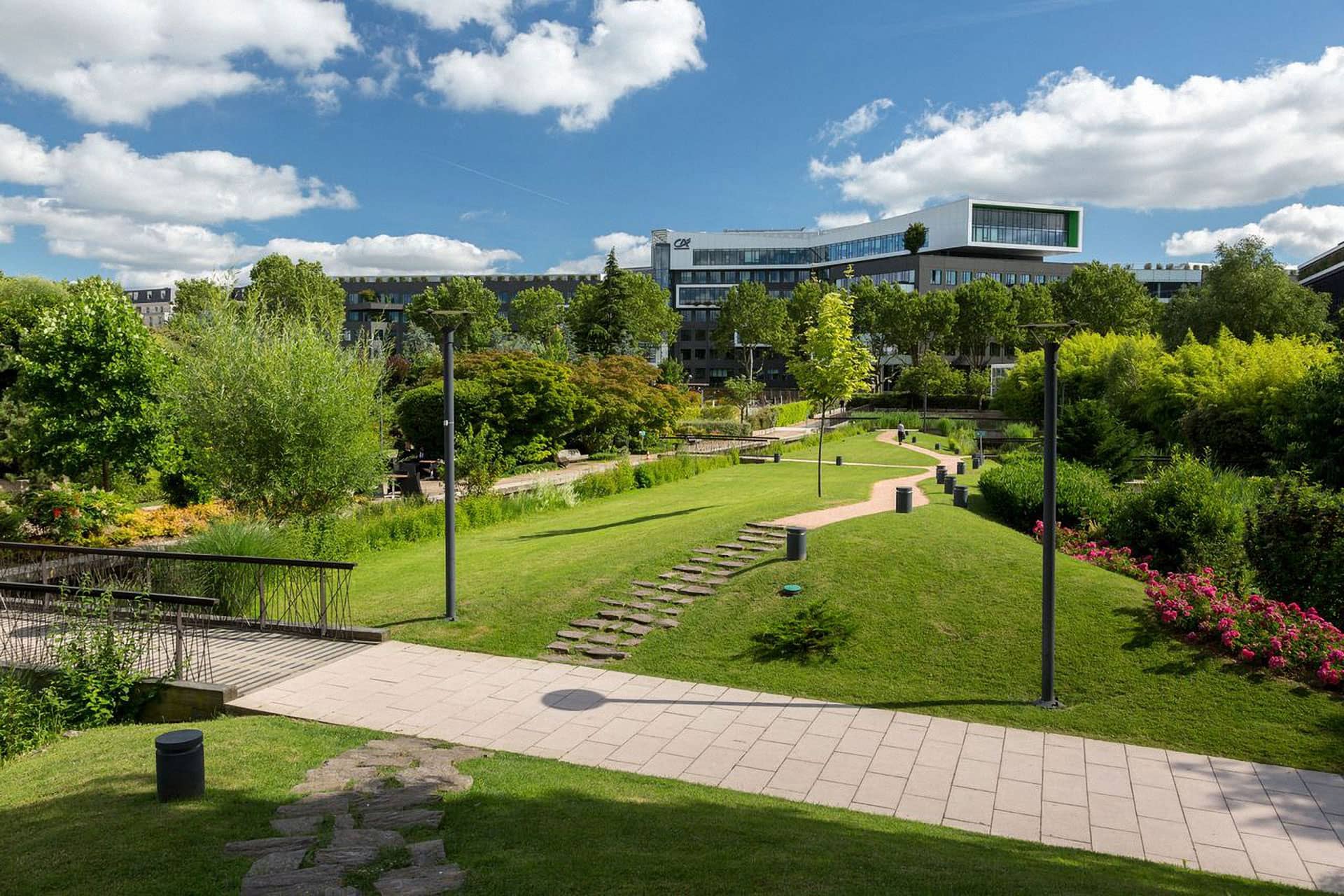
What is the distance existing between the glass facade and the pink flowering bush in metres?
89.6

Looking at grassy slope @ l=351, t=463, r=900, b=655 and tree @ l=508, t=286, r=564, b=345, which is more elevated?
tree @ l=508, t=286, r=564, b=345

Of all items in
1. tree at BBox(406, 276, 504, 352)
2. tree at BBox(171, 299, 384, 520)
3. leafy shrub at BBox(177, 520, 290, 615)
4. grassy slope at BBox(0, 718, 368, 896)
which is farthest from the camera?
tree at BBox(406, 276, 504, 352)

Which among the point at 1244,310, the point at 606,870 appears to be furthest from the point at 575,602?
the point at 1244,310

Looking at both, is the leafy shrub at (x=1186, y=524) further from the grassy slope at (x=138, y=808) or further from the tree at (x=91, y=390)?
the tree at (x=91, y=390)

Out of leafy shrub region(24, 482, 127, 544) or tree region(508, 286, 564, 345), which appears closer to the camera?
leafy shrub region(24, 482, 127, 544)

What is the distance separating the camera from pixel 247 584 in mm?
13320

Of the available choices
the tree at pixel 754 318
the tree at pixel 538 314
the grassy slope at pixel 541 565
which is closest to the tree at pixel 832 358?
the grassy slope at pixel 541 565

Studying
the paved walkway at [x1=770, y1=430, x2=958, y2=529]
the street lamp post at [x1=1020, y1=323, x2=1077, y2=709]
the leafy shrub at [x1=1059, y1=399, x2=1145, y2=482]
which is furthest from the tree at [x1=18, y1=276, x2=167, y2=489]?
the leafy shrub at [x1=1059, y1=399, x2=1145, y2=482]

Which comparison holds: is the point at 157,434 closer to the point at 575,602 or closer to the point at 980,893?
the point at 575,602

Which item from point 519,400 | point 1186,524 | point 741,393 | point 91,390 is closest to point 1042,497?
point 1186,524

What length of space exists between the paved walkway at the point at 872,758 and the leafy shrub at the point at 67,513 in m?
11.6

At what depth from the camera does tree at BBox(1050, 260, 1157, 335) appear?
2923 inches

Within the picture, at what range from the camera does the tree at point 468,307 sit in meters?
77.2

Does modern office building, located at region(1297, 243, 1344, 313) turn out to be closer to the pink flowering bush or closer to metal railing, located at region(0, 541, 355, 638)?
the pink flowering bush
